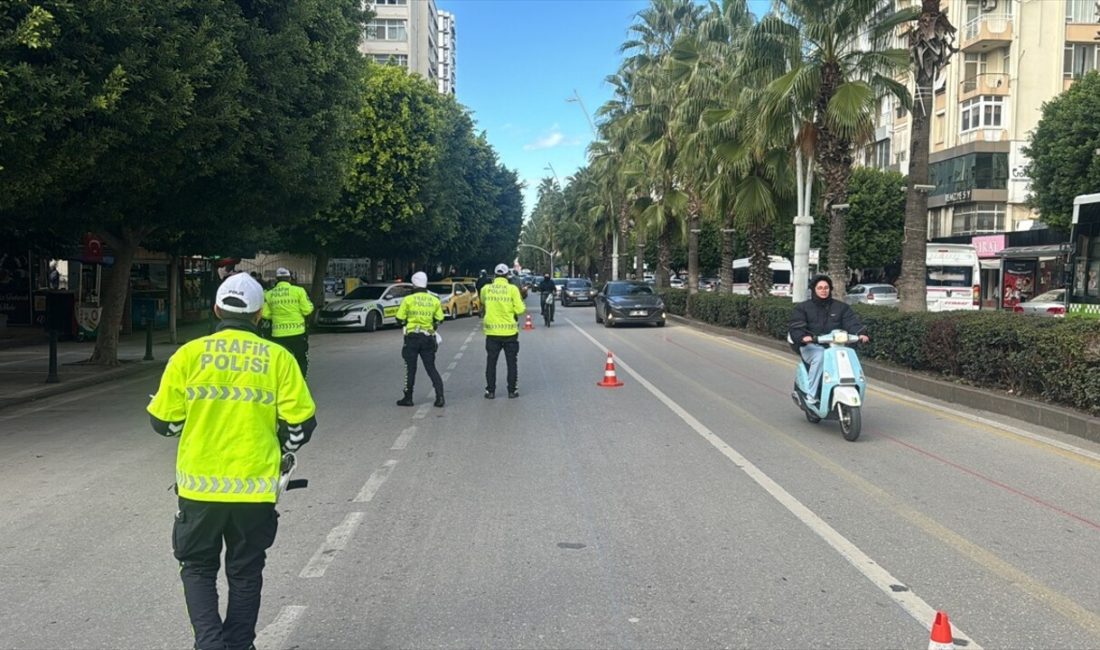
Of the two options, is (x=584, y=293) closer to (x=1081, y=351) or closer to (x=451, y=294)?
(x=451, y=294)

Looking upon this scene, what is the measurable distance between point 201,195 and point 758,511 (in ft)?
36.0

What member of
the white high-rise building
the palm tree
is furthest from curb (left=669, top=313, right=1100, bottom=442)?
the white high-rise building

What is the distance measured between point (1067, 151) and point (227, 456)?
1257 inches

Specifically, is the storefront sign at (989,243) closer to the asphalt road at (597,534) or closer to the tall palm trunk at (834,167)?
the tall palm trunk at (834,167)

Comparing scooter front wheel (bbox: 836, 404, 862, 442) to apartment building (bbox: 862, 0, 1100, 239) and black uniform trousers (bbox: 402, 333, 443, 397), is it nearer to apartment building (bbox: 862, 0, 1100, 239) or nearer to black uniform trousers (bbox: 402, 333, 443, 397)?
black uniform trousers (bbox: 402, 333, 443, 397)

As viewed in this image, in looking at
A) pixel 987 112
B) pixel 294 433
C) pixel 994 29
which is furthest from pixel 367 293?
pixel 994 29

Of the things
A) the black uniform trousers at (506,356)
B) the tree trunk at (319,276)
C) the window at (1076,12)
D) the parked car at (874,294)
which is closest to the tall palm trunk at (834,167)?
the black uniform trousers at (506,356)

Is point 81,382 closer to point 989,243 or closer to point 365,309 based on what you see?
point 365,309

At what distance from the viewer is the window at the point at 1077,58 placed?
138 feet

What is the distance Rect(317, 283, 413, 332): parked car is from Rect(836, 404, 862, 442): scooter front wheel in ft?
61.1

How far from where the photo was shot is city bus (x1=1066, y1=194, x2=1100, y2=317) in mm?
16156

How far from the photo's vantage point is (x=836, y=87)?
60.5ft

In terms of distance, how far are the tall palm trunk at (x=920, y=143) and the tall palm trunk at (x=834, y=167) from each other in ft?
9.89

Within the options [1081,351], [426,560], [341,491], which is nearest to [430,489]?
[341,491]
